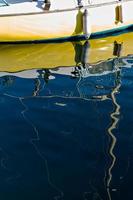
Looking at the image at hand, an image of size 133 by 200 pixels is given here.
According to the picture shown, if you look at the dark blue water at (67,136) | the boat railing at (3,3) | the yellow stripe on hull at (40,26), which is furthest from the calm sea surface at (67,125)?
the boat railing at (3,3)

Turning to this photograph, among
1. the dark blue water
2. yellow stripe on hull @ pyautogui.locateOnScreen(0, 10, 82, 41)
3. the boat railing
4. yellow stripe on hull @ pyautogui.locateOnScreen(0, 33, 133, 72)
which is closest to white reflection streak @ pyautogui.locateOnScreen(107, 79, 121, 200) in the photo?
the dark blue water

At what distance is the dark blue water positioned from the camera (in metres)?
7.36

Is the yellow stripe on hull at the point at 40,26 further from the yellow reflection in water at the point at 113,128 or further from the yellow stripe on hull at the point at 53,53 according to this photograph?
the yellow reflection in water at the point at 113,128

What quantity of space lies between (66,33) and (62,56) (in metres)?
1.92

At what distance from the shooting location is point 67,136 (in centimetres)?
902

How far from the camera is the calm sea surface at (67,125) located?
7425mm

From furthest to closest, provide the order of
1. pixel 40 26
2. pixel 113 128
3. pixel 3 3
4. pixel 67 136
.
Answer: pixel 3 3, pixel 40 26, pixel 113 128, pixel 67 136

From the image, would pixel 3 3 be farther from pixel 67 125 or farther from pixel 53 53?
pixel 67 125

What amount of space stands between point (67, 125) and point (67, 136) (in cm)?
51

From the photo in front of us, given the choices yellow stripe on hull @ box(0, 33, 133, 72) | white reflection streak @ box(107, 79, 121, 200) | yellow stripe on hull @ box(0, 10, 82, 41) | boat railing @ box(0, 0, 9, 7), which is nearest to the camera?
white reflection streak @ box(107, 79, 121, 200)

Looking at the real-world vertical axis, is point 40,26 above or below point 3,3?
below

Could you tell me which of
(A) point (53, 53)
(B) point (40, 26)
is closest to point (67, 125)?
(A) point (53, 53)

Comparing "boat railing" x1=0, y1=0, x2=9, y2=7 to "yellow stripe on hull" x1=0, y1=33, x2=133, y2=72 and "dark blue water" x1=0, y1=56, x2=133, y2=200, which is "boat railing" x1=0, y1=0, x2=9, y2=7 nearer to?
"yellow stripe on hull" x1=0, y1=33, x2=133, y2=72

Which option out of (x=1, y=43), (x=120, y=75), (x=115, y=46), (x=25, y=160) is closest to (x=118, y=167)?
(x=25, y=160)
